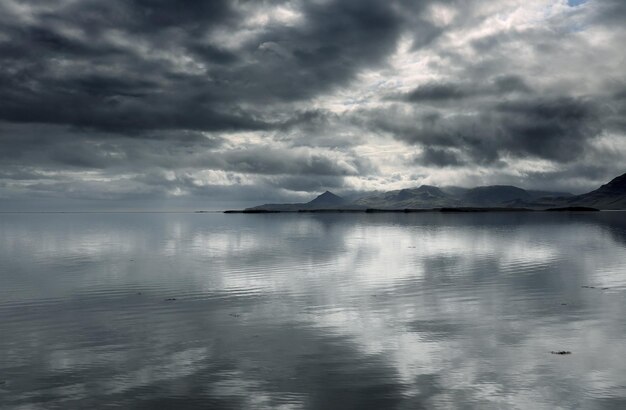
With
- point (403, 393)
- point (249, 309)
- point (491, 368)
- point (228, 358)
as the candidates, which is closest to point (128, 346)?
point (228, 358)

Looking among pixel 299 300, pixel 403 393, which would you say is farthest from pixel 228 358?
pixel 299 300

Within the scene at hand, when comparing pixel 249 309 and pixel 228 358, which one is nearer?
pixel 228 358

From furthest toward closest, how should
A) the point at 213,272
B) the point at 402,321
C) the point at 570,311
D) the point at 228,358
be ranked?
the point at 213,272 → the point at 570,311 → the point at 402,321 → the point at 228,358

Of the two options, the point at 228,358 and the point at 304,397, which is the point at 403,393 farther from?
the point at 228,358

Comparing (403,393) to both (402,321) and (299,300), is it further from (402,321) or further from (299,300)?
(299,300)

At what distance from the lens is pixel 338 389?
20969 millimetres

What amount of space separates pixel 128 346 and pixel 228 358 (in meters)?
6.55

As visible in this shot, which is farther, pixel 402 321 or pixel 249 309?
pixel 249 309

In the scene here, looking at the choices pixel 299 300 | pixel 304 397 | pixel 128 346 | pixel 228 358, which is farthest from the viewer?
→ pixel 299 300

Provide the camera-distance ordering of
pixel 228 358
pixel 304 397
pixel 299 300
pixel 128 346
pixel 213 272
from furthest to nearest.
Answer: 1. pixel 213 272
2. pixel 299 300
3. pixel 128 346
4. pixel 228 358
5. pixel 304 397

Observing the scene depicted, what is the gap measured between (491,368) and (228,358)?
13.1 meters

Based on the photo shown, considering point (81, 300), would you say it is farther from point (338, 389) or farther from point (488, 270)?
point (488, 270)

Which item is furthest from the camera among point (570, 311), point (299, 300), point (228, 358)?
point (299, 300)

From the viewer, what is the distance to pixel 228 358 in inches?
1005
